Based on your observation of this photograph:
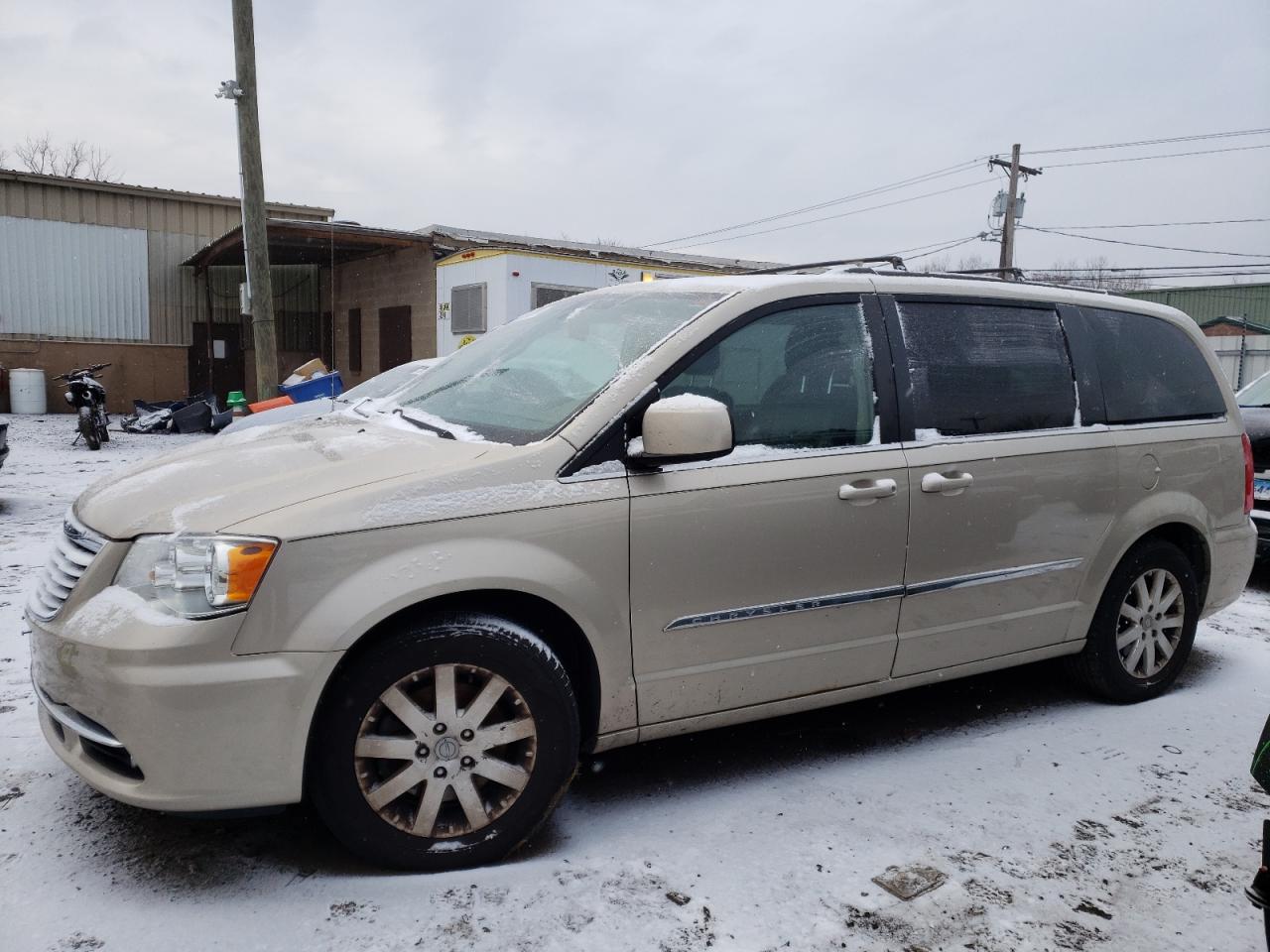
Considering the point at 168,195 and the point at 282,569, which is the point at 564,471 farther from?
the point at 168,195

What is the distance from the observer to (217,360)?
19.7 meters

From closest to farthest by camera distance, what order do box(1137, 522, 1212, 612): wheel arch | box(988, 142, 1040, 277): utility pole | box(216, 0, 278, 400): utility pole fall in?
box(1137, 522, 1212, 612): wheel arch < box(216, 0, 278, 400): utility pole < box(988, 142, 1040, 277): utility pole

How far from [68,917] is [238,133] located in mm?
9358

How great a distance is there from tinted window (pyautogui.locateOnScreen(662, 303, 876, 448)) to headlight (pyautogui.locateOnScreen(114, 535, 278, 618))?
1.25 m

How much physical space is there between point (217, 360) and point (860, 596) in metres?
19.3

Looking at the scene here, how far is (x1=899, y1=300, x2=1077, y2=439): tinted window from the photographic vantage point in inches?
131

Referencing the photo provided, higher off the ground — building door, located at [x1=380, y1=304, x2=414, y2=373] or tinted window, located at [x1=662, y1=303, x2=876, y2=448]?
building door, located at [x1=380, y1=304, x2=414, y2=373]

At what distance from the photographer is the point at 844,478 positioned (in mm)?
3045

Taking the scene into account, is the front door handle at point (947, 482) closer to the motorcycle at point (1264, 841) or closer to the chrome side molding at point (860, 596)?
the chrome side molding at point (860, 596)

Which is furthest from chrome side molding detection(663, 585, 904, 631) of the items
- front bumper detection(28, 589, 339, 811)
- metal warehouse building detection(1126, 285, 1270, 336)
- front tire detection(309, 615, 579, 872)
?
metal warehouse building detection(1126, 285, 1270, 336)

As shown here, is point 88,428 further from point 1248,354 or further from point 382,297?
point 1248,354

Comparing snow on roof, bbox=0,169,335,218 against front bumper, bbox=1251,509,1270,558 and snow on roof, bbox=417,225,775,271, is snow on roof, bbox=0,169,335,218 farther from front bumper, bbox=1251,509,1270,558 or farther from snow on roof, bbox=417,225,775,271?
front bumper, bbox=1251,509,1270,558

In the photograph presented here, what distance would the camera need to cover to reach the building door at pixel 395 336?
55.1ft

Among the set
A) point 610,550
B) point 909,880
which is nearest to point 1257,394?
point 909,880
